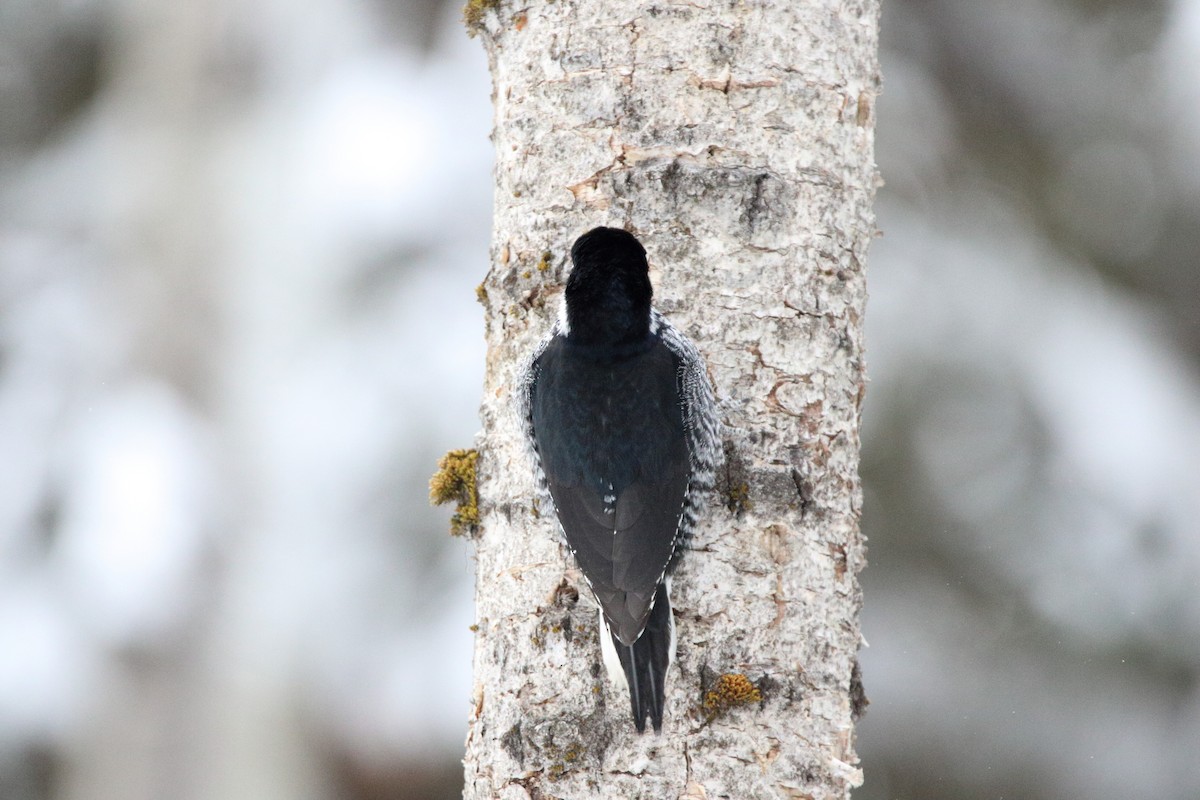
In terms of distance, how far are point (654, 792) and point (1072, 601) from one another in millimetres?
3691

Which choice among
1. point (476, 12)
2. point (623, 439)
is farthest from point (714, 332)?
point (476, 12)

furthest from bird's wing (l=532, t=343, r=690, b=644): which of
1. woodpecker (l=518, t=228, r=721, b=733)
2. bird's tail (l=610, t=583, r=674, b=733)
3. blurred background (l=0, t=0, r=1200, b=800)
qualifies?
blurred background (l=0, t=0, r=1200, b=800)

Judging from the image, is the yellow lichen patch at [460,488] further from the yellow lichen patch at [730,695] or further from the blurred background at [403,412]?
the blurred background at [403,412]

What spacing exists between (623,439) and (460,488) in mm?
344

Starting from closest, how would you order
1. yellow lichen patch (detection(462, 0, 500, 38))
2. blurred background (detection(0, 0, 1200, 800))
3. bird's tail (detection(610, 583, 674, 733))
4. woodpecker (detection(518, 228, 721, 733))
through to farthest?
1. bird's tail (detection(610, 583, 674, 733))
2. woodpecker (detection(518, 228, 721, 733))
3. yellow lichen patch (detection(462, 0, 500, 38))
4. blurred background (detection(0, 0, 1200, 800))

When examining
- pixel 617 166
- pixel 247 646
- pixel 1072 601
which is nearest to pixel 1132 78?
pixel 1072 601

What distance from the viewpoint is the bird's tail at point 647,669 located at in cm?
203

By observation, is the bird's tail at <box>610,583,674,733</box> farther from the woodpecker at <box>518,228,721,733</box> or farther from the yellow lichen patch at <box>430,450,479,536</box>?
the yellow lichen patch at <box>430,450,479,536</box>

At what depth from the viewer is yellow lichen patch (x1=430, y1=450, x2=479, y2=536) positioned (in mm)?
2389

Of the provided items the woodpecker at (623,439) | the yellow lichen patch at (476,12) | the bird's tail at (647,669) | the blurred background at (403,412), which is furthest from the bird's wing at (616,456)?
the blurred background at (403,412)

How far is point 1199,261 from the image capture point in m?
5.61

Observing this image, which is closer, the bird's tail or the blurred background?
the bird's tail

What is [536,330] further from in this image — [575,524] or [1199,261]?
[1199,261]

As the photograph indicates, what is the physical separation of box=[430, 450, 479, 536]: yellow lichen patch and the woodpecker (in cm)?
13
